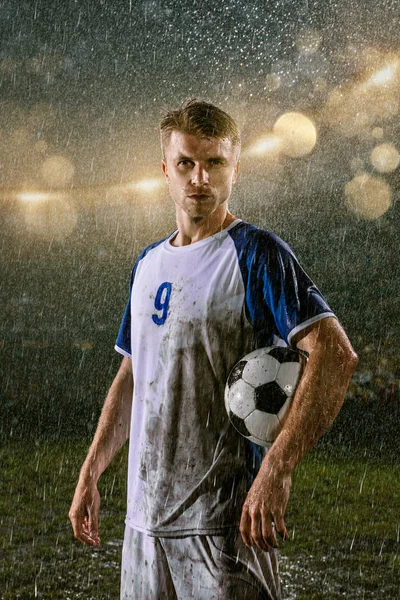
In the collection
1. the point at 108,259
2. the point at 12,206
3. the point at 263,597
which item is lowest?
the point at 263,597

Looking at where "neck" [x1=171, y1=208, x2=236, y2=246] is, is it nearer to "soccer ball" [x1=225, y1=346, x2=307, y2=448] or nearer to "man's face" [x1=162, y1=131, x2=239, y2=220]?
"man's face" [x1=162, y1=131, x2=239, y2=220]

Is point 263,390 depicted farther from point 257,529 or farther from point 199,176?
point 199,176

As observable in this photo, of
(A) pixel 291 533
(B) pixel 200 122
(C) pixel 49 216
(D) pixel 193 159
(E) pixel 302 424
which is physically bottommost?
(A) pixel 291 533

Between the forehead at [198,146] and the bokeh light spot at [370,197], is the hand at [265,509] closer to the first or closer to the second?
the forehead at [198,146]

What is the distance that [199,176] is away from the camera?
204 cm

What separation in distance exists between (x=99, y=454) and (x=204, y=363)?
60 centimetres

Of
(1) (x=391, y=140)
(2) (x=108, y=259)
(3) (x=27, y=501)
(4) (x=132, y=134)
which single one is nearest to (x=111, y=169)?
(4) (x=132, y=134)

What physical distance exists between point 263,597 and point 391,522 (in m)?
3.80

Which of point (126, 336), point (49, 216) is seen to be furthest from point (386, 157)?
point (126, 336)

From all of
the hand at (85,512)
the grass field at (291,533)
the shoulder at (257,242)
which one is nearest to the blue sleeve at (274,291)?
the shoulder at (257,242)

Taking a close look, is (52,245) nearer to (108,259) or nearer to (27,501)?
(108,259)

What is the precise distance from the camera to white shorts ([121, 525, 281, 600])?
5.90 feet

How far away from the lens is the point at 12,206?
47.6 feet

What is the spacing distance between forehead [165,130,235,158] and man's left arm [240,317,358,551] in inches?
26.2
